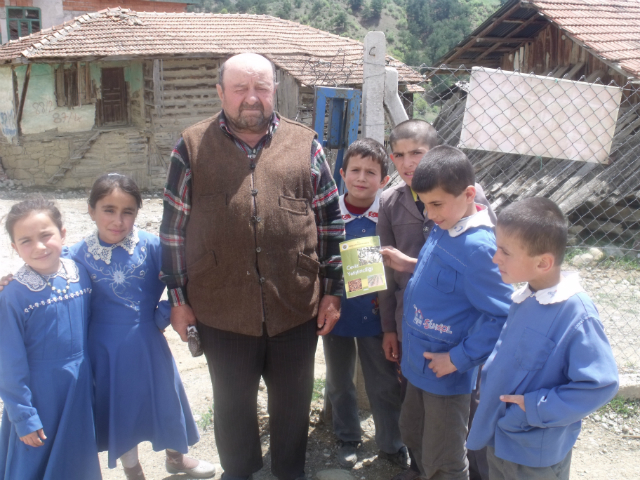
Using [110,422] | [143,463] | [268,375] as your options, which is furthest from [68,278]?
[143,463]

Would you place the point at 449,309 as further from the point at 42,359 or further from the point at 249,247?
the point at 42,359

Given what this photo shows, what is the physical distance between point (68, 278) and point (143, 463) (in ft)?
3.88

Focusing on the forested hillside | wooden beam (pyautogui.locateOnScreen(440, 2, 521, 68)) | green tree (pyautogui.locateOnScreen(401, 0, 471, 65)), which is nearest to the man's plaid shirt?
wooden beam (pyautogui.locateOnScreen(440, 2, 521, 68))

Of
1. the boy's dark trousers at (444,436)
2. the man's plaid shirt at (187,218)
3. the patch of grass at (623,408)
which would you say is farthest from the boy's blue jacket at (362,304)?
the patch of grass at (623,408)

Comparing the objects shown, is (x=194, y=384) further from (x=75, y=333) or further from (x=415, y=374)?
(x=415, y=374)

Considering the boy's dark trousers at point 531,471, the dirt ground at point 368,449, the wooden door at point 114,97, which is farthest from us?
the wooden door at point 114,97

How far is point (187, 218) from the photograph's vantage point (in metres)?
2.29

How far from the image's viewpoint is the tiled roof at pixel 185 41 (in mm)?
11742

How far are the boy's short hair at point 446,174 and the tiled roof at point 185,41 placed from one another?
29.4ft

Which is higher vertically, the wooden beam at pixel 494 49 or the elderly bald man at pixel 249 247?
the wooden beam at pixel 494 49

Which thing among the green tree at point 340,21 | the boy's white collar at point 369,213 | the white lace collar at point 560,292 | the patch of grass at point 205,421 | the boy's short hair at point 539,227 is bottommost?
the patch of grass at point 205,421

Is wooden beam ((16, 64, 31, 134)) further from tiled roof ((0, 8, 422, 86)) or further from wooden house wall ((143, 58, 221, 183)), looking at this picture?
wooden house wall ((143, 58, 221, 183))

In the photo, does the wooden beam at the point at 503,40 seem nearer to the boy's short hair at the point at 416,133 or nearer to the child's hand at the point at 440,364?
the boy's short hair at the point at 416,133

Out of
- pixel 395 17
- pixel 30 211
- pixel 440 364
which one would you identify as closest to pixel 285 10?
pixel 395 17
